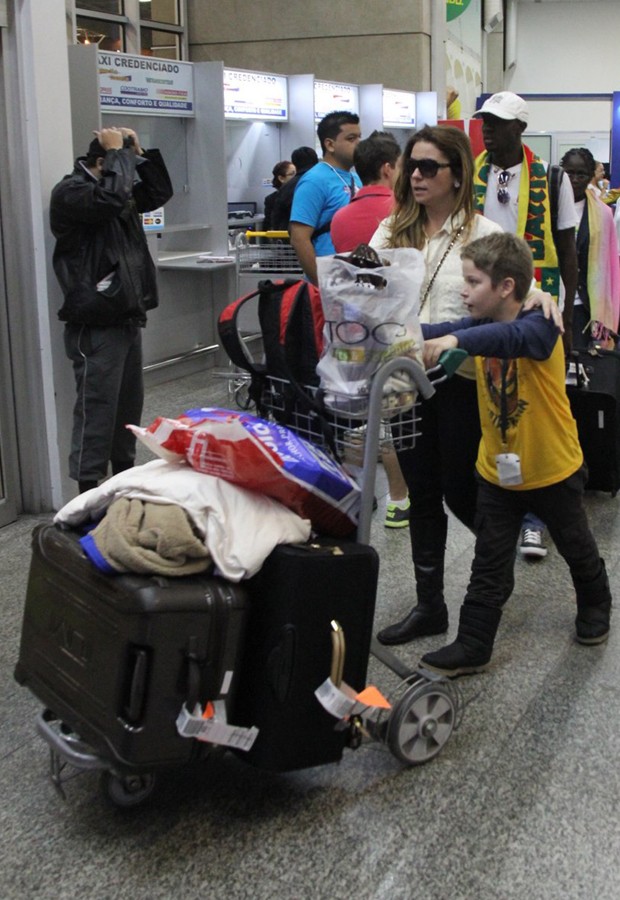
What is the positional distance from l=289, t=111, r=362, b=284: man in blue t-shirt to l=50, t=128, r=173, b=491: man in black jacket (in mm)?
640

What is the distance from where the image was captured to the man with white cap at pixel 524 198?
3855mm

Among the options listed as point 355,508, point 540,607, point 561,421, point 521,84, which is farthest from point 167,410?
point 521,84

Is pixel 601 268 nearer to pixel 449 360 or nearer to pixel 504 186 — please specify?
pixel 504 186

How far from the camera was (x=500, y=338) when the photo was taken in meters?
2.70

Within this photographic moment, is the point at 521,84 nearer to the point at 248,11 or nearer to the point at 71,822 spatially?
the point at 248,11

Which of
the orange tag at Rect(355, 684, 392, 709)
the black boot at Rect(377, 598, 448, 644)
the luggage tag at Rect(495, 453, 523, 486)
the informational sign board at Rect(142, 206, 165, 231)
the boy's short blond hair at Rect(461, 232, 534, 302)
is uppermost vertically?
the informational sign board at Rect(142, 206, 165, 231)

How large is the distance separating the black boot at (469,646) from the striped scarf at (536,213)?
4.58ft

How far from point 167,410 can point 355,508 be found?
4357 mm

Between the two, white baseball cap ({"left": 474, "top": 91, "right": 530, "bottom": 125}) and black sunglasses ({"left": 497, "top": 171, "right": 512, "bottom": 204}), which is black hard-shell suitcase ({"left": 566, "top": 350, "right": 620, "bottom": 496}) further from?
white baseball cap ({"left": 474, "top": 91, "right": 530, "bottom": 125})

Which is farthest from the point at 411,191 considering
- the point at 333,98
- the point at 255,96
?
the point at 333,98

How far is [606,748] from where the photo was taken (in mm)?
2748

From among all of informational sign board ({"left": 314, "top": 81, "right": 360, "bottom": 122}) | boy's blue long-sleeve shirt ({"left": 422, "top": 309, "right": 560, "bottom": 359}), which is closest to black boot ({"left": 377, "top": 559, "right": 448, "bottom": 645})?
boy's blue long-sleeve shirt ({"left": 422, "top": 309, "right": 560, "bottom": 359})

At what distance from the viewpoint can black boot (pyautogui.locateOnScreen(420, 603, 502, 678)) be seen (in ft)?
10.2

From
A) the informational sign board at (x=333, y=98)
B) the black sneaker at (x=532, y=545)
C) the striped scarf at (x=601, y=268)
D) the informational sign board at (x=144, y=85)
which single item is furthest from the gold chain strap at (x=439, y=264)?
the informational sign board at (x=333, y=98)
